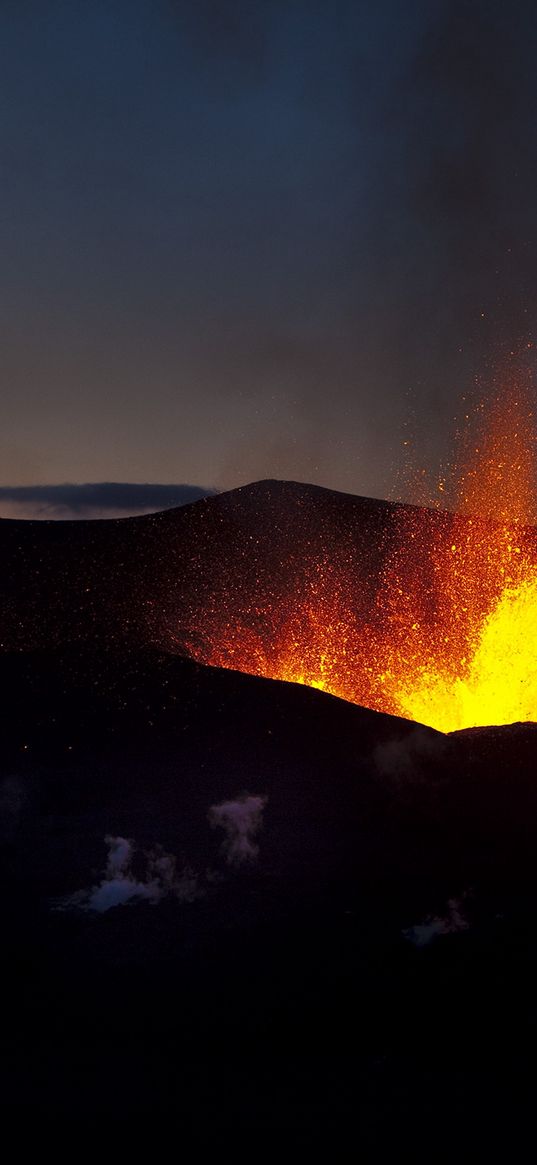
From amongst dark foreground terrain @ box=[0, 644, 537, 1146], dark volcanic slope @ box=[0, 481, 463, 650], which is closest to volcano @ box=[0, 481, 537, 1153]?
dark foreground terrain @ box=[0, 644, 537, 1146]

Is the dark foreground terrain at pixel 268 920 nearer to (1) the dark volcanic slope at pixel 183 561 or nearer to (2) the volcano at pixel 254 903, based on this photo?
(2) the volcano at pixel 254 903

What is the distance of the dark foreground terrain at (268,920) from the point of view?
34.4 feet

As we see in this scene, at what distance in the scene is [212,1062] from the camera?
1105 centimetres

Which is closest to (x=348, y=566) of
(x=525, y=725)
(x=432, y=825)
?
(x=525, y=725)

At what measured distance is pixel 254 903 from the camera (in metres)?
14.2

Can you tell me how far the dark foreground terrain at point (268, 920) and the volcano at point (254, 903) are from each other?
34 millimetres

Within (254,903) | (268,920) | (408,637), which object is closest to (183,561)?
(408,637)

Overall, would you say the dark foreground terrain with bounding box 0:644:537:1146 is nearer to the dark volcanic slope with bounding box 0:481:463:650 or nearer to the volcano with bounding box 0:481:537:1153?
the volcano with bounding box 0:481:537:1153

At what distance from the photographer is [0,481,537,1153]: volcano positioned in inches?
420

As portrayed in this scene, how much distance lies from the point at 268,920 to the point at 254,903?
18.9 inches

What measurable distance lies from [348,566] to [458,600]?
6644 millimetres

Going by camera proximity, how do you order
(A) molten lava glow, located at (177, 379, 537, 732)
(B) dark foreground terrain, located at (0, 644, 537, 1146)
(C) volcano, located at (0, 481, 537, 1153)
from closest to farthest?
1. (B) dark foreground terrain, located at (0, 644, 537, 1146)
2. (C) volcano, located at (0, 481, 537, 1153)
3. (A) molten lava glow, located at (177, 379, 537, 732)

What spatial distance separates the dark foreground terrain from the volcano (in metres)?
0.03

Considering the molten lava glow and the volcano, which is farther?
the molten lava glow
